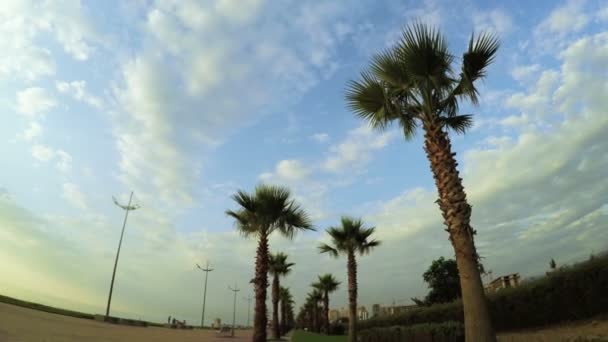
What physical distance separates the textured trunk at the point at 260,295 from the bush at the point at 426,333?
16.3 feet

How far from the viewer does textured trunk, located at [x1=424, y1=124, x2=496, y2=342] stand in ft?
18.3

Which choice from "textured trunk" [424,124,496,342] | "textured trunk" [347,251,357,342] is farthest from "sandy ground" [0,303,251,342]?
"textured trunk" [347,251,357,342]

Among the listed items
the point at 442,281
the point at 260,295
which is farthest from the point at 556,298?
the point at 442,281

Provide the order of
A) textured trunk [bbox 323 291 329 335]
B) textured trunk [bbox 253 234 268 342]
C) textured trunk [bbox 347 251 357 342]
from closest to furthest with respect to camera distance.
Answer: textured trunk [bbox 253 234 268 342] → textured trunk [bbox 347 251 357 342] → textured trunk [bbox 323 291 329 335]

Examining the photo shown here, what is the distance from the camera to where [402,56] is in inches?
308

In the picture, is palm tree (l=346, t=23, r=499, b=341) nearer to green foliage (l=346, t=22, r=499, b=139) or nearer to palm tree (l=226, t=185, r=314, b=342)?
green foliage (l=346, t=22, r=499, b=139)

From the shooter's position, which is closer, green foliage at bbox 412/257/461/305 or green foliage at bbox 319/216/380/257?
green foliage at bbox 319/216/380/257

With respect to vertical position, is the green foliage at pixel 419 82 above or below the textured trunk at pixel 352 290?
above

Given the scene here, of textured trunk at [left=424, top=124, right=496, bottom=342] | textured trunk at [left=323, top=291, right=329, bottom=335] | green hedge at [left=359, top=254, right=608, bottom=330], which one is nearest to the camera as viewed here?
textured trunk at [left=424, top=124, right=496, bottom=342]

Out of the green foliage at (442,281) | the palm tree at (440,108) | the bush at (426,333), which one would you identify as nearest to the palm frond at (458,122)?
the palm tree at (440,108)

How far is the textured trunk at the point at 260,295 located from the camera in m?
14.1

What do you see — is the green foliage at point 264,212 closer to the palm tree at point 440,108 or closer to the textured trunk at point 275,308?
the palm tree at point 440,108

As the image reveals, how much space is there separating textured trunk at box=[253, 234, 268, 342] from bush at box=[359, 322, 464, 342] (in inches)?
196

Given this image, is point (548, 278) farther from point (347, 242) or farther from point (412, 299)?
point (412, 299)
